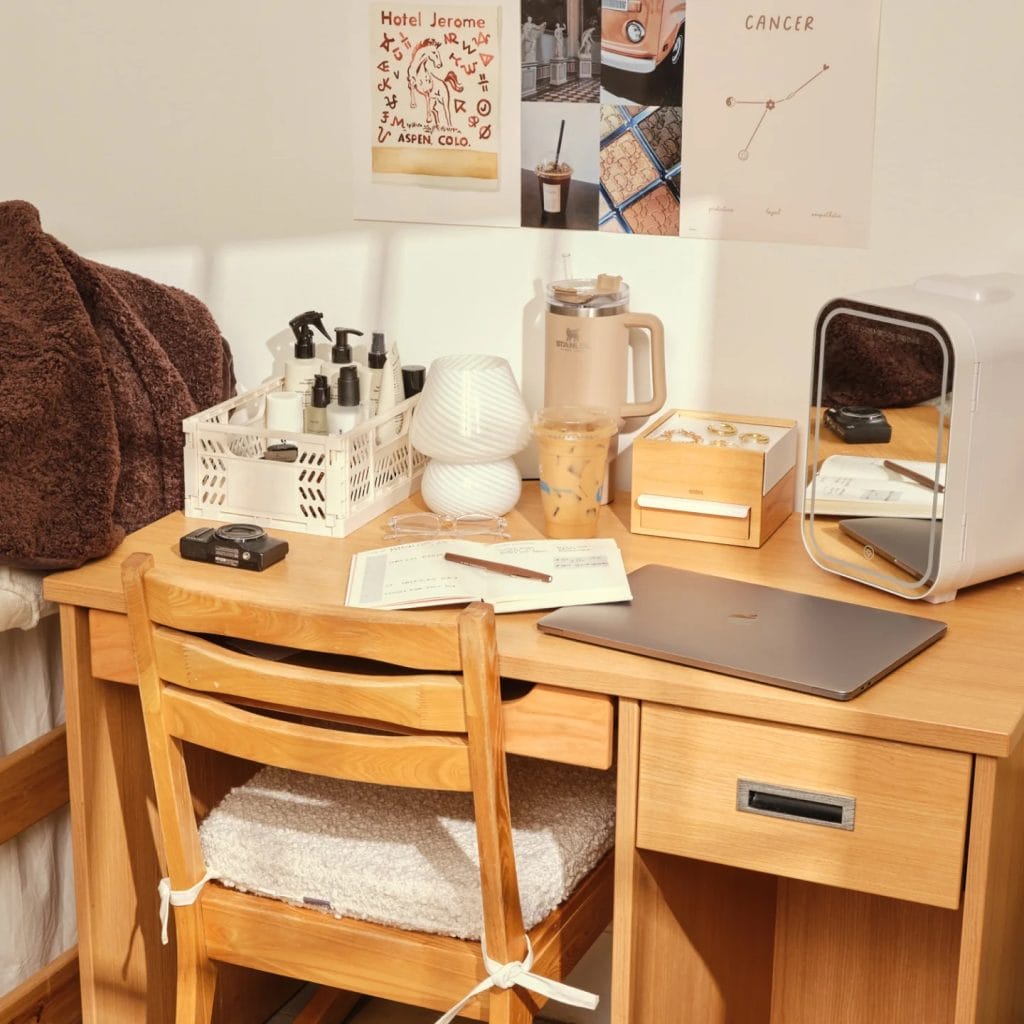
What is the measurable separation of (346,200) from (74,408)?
534mm

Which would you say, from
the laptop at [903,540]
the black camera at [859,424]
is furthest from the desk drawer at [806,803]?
the black camera at [859,424]

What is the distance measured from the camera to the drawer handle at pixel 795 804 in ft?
4.33

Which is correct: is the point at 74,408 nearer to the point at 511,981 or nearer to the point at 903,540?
the point at 511,981

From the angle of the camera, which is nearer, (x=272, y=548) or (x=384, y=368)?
(x=272, y=548)

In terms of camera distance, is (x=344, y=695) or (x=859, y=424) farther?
(x=859, y=424)

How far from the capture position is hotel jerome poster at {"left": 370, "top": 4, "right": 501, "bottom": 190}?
1865 mm

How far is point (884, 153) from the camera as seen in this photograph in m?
1.71

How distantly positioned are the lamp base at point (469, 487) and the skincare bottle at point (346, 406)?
0.13m

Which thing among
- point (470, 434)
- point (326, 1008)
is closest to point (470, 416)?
point (470, 434)

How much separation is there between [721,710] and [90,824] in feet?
2.67

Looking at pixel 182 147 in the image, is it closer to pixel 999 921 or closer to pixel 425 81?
pixel 425 81

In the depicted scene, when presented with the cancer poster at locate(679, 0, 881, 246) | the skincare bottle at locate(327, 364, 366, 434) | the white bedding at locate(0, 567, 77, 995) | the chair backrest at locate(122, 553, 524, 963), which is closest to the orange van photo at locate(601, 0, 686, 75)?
Result: the cancer poster at locate(679, 0, 881, 246)

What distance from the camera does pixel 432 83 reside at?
6.24ft

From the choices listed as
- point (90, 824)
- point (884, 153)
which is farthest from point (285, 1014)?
point (884, 153)
